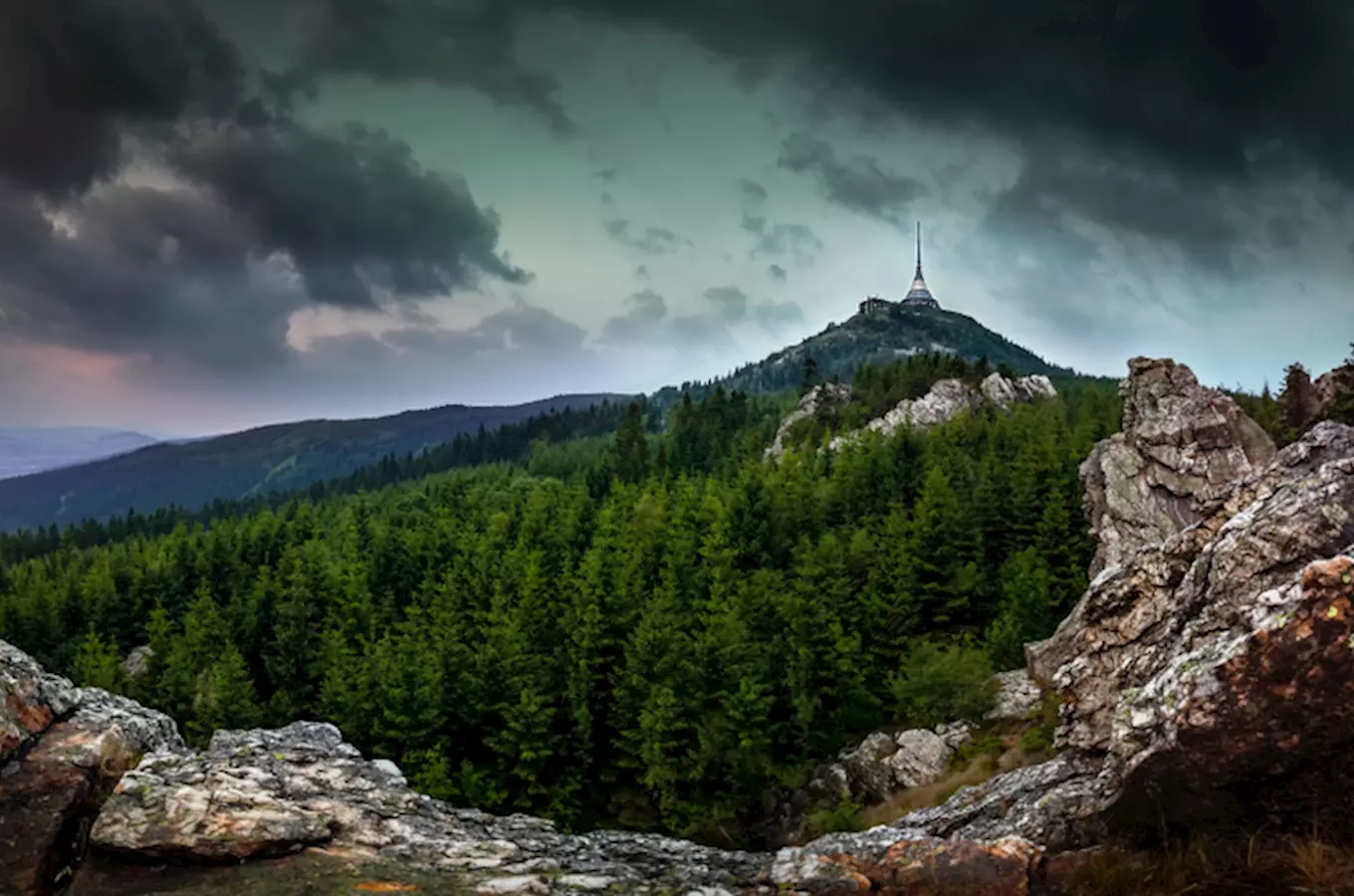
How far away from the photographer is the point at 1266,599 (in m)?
9.32

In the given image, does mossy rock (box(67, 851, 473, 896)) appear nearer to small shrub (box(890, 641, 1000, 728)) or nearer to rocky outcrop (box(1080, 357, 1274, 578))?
small shrub (box(890, 641, 1000, 728))

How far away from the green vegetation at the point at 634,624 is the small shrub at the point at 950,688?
0.24 meters

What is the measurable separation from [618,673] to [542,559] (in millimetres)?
33216

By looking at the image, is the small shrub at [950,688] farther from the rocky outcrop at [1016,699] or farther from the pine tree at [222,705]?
the pine tree at [222,705]

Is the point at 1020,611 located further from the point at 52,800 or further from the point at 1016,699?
the point at 52,800

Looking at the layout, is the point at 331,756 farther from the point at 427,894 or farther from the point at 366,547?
the point at 366,547

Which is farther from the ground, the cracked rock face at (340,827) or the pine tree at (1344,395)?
the pine tree at (1344,395)

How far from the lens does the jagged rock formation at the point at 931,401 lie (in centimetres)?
11775

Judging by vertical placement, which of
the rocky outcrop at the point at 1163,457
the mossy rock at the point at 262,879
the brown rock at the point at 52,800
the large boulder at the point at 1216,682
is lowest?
the mossy rock at the point at 262,879

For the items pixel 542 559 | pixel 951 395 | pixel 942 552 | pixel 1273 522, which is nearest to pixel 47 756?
pixel 1273 522

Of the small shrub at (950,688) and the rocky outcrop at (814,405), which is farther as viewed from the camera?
the rocky outcrop at (814,405)

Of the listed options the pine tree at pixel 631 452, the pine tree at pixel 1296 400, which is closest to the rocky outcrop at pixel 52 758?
the pine tree at pixel 1296 400

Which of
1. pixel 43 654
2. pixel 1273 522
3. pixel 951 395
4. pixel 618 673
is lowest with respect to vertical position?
pixel 43 654

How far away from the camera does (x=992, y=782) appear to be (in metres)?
15.5
